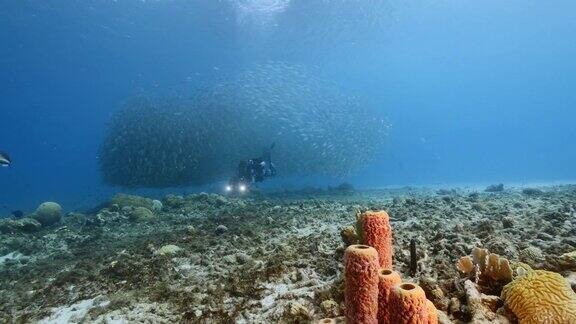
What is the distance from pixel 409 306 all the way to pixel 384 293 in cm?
34

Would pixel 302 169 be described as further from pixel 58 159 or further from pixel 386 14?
pixel 58 159

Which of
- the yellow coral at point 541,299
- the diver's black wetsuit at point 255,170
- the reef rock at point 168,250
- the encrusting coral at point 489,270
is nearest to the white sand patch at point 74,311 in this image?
the reef rock at point 168,250

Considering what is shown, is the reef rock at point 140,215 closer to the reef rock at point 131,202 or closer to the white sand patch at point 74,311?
the reef rock at point 131,202

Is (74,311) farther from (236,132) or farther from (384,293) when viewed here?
(236,132)

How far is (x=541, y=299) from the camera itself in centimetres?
285

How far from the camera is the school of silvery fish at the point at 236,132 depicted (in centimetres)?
2228

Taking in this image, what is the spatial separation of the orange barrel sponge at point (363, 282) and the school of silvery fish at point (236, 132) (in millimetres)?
20518

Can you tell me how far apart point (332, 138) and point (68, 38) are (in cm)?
3513

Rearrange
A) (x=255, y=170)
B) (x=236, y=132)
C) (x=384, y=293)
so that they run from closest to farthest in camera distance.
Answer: (x=384, y=293) < (x=255, y=170) < (x=236, y=132)

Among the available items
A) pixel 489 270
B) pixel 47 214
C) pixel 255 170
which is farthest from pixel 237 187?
pixel 489 270

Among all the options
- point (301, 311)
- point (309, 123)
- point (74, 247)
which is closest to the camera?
point (301, 311)

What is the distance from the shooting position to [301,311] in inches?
150

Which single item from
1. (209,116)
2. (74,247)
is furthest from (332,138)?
(74,247)

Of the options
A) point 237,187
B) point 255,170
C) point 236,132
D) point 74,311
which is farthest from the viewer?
point 236,132
